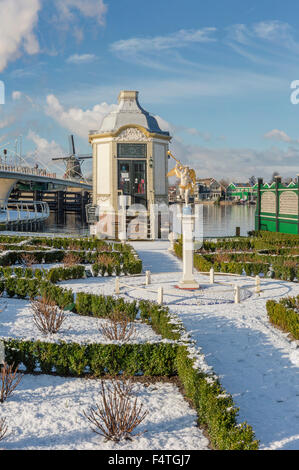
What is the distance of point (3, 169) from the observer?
62.8 metres

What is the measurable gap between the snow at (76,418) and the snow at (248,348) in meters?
0.79

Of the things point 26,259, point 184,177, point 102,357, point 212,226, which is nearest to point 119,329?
point 102,357

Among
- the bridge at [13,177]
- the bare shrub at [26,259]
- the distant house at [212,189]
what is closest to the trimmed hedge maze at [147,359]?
the bare shrub at [26,259]

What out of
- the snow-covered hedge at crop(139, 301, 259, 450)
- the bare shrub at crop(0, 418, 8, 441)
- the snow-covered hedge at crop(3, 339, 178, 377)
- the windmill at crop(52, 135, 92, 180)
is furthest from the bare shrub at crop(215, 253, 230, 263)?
the windmill at crop(52, 135, 92, 180)

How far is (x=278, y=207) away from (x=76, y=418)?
2350 cm

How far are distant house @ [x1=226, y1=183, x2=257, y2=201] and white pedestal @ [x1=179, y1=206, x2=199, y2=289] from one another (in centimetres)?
13329

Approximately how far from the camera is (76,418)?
19.4 ft

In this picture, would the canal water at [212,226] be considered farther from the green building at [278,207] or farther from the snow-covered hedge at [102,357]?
the snow-covered hedge at [102,357]

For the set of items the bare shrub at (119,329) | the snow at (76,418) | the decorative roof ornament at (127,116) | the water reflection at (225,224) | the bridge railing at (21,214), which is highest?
the decorative roof ornament at (127,116)

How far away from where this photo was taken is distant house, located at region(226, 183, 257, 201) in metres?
145

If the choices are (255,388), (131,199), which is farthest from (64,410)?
(131,199)

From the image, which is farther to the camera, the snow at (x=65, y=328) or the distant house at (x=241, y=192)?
the distant house at (x=241, y=192)

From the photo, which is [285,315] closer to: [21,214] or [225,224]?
[21,214]

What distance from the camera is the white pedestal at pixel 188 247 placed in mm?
13328
